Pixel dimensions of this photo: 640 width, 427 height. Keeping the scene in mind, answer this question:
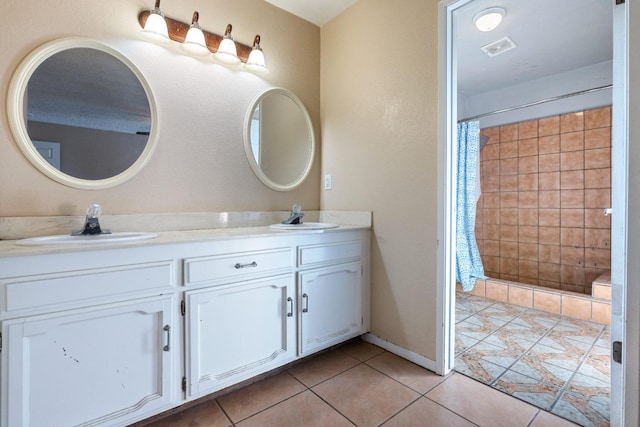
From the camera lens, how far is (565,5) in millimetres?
1895

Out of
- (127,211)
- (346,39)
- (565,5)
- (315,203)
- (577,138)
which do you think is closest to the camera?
(127,211)

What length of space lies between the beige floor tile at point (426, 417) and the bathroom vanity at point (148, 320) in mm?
550

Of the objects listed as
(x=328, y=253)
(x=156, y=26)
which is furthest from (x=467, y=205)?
(x=156, y=26)

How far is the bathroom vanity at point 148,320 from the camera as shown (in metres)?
0.97

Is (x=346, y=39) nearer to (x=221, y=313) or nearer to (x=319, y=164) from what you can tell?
(x=319, y=164)

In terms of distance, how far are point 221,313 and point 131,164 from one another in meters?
0.89

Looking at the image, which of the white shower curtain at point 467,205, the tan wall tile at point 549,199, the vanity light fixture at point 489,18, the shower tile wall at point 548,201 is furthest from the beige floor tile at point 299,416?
the tan wall tile at point 549,199

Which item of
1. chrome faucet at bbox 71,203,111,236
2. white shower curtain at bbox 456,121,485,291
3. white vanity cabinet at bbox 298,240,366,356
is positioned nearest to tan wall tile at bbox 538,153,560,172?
white shower curtain at bbox 456,121,485,291

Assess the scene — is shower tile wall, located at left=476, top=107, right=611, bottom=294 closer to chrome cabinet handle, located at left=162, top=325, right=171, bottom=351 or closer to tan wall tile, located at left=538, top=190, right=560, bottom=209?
tan wall tile, located at left=538, top=190, right=560, bottom=209

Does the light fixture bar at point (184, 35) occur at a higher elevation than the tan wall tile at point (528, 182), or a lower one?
higher

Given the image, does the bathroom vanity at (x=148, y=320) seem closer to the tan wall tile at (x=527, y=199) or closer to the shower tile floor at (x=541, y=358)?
the shower tile floor at (x=541, y=358)

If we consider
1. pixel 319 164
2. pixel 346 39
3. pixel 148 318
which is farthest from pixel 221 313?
pixel 346 39

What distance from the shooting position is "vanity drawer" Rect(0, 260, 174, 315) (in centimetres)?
Answer: 94

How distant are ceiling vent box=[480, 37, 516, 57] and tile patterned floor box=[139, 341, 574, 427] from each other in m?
2.39
